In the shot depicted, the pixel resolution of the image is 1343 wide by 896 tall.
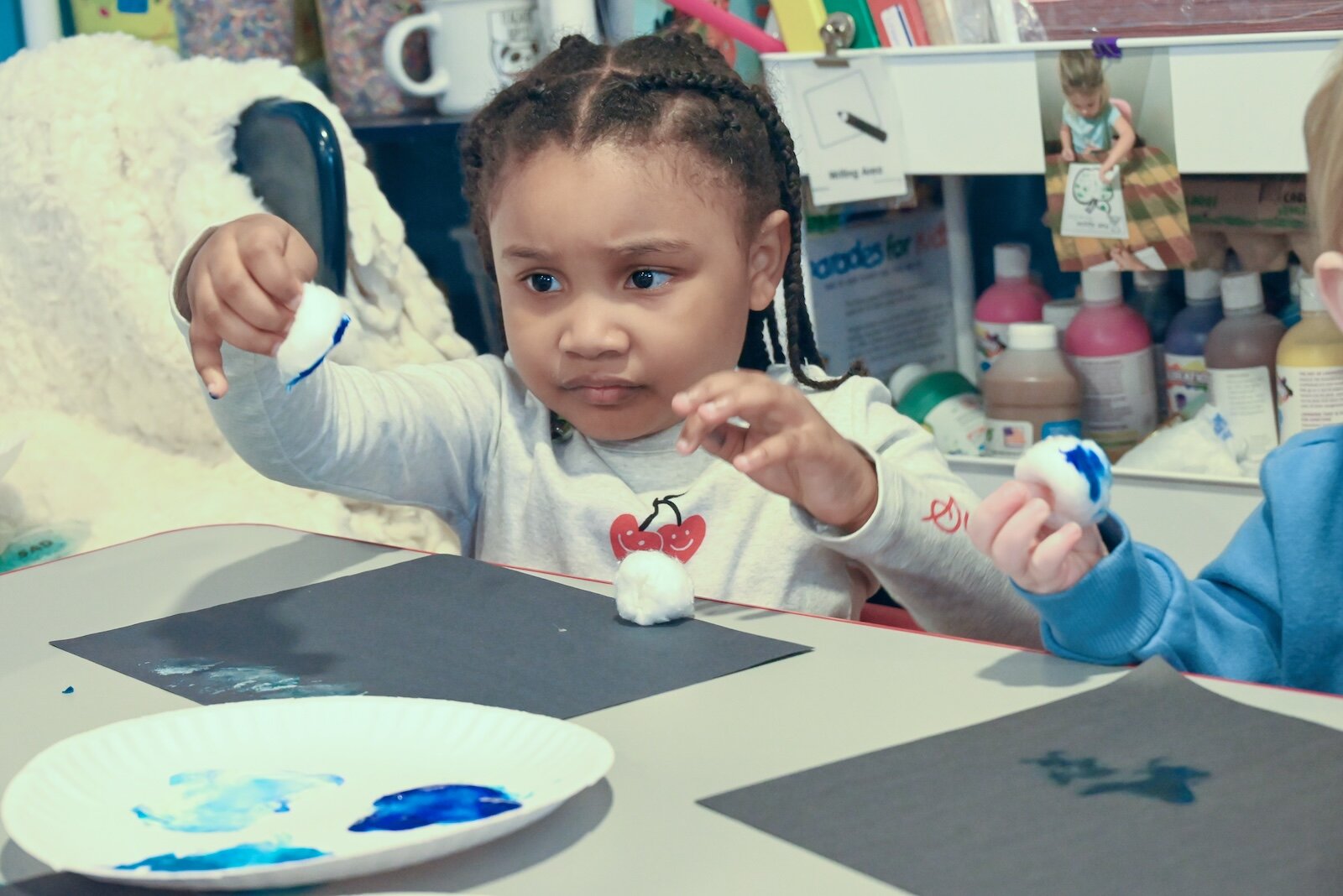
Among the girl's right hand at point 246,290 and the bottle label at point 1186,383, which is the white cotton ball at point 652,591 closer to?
the girl's right hand at point 246,290

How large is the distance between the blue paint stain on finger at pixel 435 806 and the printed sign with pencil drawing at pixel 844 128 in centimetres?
113

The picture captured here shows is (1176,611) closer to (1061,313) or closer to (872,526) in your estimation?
(872,526)

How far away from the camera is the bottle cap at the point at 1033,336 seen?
1623 mm

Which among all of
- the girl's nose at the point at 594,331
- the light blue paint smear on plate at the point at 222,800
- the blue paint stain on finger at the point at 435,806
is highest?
the girl's nose at the point at 594,331

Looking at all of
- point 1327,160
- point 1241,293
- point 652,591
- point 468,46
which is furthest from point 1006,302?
point 652,591

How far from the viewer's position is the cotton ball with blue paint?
64 cm

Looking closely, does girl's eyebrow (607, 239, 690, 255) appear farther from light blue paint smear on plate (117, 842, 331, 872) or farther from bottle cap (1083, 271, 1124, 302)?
bottle cap (1083, 271, 1124, 302)

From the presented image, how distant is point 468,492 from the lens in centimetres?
112

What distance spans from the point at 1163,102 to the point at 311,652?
3.28 ft

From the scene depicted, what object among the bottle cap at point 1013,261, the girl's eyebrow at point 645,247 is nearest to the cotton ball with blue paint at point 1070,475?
the girl's eyebrow at point 645,247

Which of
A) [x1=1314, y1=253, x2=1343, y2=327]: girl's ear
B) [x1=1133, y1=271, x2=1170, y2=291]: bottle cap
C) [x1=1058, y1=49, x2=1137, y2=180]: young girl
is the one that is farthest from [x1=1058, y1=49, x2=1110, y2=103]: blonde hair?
[x1=1314, y1=253, x2=1343, y2=327]: girl's ear

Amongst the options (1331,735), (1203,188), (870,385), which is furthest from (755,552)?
(1203,188)

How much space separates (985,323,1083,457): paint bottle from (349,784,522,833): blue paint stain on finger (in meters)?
1.20

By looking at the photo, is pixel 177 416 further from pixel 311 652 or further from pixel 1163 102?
pixel 1163 102
